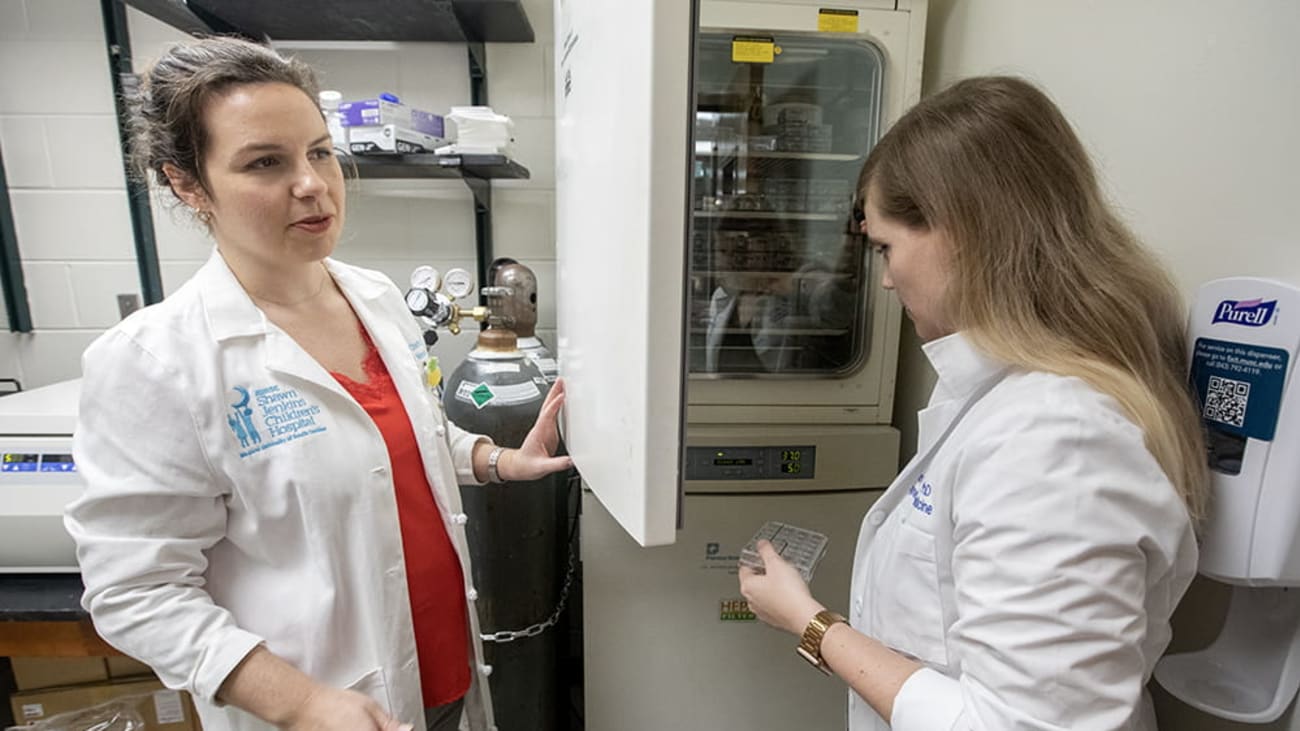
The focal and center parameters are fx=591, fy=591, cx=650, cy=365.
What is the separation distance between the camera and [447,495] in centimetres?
93

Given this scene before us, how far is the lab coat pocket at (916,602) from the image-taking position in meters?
0.73

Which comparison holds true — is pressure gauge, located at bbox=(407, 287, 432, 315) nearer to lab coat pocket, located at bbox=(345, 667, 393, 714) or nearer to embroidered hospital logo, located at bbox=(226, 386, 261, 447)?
embroidered hospital logo, located at bbox=(226, 386, 261, 447)

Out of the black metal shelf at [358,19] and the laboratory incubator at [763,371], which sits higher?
the black metal shelf at [358,19]

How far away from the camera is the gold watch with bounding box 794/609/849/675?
2.48 ft

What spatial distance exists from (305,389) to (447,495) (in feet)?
0.87

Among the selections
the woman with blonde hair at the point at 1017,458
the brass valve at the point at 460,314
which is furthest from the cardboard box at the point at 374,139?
the woman with blonde hair at the point at 1017,458

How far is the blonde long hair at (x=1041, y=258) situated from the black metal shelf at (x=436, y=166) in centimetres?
105

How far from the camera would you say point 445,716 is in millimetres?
1010

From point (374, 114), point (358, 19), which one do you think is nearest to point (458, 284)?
point (374, 114)

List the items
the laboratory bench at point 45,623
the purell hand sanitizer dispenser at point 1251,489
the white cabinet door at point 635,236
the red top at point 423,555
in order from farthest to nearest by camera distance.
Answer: the laboratory bench at point 45,623 → the red top at point 423,555 → the purell hand sanitizer dispenser at point 1251,489 → the white cabinet door at point 635,236

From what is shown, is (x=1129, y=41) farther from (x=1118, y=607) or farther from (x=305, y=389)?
(x=305, y=389)

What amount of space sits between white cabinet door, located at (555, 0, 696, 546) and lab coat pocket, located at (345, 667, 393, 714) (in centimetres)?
44

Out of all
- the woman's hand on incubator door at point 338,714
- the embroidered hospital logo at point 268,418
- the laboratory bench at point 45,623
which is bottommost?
the laboratory bench at point 45,623

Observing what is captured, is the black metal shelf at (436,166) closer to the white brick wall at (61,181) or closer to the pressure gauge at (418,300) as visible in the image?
the pressure gauge at (418,300)
